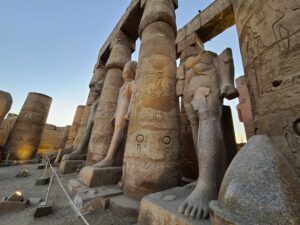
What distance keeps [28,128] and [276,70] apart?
10466mm

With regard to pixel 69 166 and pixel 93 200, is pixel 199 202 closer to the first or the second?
pixel 93 200

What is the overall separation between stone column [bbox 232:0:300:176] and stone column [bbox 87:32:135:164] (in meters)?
3.73

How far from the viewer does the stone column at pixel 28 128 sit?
7773mm

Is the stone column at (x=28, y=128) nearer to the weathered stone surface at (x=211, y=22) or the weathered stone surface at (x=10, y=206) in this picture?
the weathered stone surface at (x=10, y=206)

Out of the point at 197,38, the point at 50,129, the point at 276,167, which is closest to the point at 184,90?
the point at 276,167

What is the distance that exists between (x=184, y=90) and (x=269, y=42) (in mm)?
1268

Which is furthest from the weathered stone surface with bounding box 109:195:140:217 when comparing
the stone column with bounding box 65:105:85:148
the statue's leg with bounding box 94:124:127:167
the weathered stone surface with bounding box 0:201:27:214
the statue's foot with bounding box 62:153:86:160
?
the stone column with bounding box 65:105:85:148

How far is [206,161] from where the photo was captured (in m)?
1.66

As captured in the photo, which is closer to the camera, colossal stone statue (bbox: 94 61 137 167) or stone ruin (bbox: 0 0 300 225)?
stone ruin (bbox: 0 0 300 225)

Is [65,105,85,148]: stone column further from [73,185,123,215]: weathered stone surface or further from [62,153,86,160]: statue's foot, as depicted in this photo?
[73,185,123,215]: weathered stone surface

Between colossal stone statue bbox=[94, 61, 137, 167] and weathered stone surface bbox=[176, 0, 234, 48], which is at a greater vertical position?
weathered stone surface bbox=[176, 0, 234, 48]

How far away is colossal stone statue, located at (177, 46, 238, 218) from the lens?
147 cm

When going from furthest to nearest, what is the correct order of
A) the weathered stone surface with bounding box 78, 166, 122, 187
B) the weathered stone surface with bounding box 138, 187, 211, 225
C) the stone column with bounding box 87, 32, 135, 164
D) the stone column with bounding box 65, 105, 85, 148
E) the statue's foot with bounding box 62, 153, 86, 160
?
the stone column with bounding box 65, 105, 85, 148 → the statue's foot with bounding box 62, 153, 86, 160 → the stone column with bounding box 87, 32, 135, 164 → the weathered stone surface with bounding box 78, 166, 122, 187 → the weathered stone surface with bounding box 138, 187, 211, 225

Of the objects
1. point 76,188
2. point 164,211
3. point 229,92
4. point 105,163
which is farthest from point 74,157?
point 229,92
